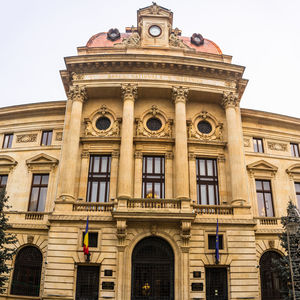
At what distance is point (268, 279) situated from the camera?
77.7 feet

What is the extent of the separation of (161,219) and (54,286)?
8.13 metres

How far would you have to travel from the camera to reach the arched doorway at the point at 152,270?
21.3 metres

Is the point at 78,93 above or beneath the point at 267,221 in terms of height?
above

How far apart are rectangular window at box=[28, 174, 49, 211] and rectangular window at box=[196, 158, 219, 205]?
12.5m

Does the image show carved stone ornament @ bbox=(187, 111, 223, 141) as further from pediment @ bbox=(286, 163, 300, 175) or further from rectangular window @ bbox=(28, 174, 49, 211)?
rectangular window @ bbox=(28, 174, 49, 211)

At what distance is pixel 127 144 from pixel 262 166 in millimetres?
12038

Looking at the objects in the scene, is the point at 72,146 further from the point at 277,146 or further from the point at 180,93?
the point at 277,146

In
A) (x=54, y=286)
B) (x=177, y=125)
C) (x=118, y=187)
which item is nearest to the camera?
(x=54, y=286)

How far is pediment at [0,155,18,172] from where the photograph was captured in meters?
27.5

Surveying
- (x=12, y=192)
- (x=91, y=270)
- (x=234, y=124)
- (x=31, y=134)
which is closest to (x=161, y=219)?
(x=91, y=270)

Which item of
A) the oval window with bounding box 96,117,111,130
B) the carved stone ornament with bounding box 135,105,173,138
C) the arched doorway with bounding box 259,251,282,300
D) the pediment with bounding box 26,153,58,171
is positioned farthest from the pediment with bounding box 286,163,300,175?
the pediment with bounding box 26,153,58,171

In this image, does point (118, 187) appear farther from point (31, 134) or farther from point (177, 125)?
point (31, 134)

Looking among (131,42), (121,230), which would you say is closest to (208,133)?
(131,42)

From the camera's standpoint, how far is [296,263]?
1953cm
